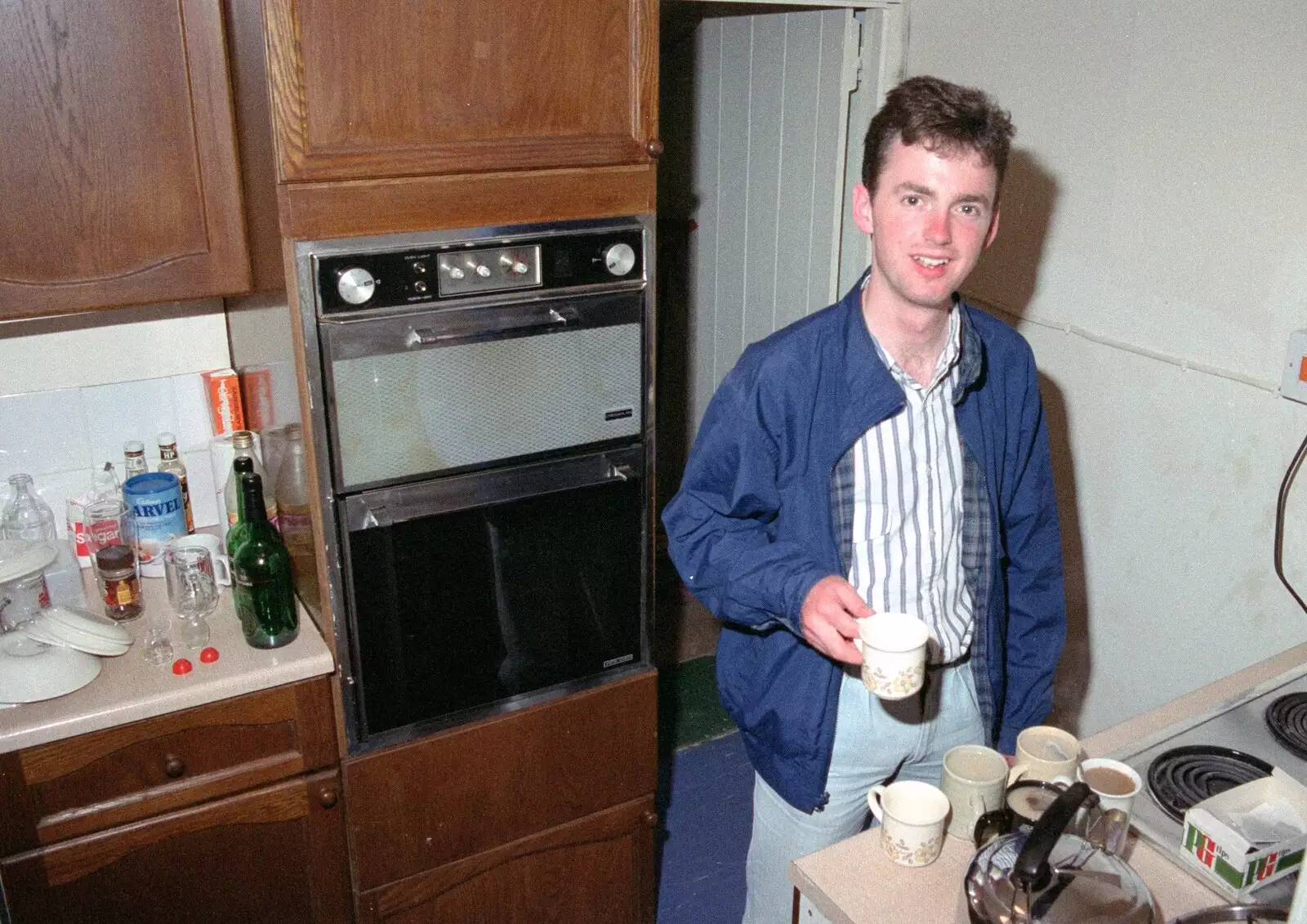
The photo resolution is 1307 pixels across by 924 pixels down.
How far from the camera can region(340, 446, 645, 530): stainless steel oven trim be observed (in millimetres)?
1775

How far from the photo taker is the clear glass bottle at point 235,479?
2064 millimetres

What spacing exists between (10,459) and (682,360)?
212 cm

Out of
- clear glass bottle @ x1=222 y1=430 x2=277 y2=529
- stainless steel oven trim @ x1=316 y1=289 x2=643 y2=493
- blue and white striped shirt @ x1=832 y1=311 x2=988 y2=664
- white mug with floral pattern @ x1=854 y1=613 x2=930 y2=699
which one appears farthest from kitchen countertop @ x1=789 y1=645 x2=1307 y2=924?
clear glass bottle @ x1=222 y1=430 x2=277 y2=529

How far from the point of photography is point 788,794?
171cm

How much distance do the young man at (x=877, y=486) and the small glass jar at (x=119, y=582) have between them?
35.9 inches

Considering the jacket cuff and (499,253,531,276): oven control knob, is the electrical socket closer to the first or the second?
the jacket cuff

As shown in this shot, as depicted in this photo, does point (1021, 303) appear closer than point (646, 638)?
No

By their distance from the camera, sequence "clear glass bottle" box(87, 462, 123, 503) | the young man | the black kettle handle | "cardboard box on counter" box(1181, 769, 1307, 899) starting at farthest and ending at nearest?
"clear glass bottle" box(87, 462, 123, 503), the young man, "cardboard box on counter" box(1181, 769, 1307, 899), the black kettle handle

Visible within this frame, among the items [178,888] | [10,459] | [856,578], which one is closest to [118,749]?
[178,888]

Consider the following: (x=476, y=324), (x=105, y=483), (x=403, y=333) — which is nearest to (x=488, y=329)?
(x=476, y=324)

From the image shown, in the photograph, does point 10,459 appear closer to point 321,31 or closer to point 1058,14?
point 321,31

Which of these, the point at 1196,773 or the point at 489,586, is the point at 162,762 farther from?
the point at 1196,773

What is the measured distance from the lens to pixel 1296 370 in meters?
1.90

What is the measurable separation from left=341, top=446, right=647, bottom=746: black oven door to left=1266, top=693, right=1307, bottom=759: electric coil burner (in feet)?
3.28
